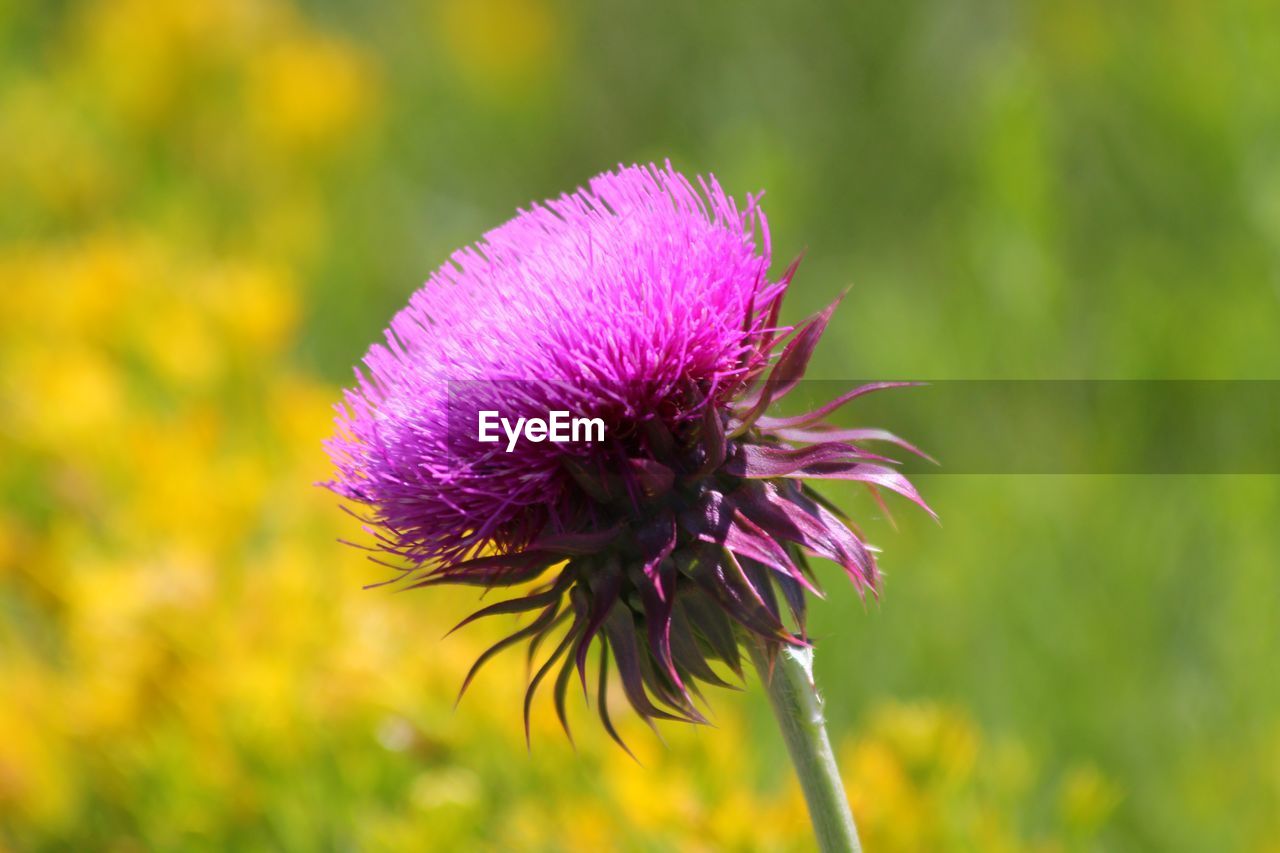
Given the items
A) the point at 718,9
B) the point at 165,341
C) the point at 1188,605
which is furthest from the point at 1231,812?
the point at 718,9

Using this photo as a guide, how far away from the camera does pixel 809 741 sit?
1.33 meters

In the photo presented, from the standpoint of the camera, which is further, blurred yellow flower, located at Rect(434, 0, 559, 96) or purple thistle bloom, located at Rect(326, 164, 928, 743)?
blurred yellow flower, located at Rect(434, 0, 559, 96)

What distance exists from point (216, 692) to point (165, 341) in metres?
1.32

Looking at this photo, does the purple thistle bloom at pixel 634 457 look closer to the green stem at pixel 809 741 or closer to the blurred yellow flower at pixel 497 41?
the green stem at pixel 809 741

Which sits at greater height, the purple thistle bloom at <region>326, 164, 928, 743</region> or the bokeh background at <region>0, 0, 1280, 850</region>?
the bokeh background at <region>0, 0, 1280, 850</region>

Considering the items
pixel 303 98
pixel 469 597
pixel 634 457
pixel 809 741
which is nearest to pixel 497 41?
pixel 303 98

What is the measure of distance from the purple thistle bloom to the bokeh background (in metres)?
0.60

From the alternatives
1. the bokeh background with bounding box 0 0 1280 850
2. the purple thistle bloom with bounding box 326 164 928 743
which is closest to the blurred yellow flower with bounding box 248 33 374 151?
the bokeh background with bounding box 0 0 1280 850

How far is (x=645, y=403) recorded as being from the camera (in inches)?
55.4

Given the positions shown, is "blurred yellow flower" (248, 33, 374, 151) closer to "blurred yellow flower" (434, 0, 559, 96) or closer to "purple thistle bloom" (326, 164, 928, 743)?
"blurred yellow flower" (434, 0, 559, 96)

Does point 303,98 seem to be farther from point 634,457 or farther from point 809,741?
point 809,741

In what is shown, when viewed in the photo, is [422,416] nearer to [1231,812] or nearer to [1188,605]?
[1231,812]

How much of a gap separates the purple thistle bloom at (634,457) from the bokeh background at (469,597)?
0.60 m

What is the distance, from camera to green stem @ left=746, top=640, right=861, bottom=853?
1.31m
